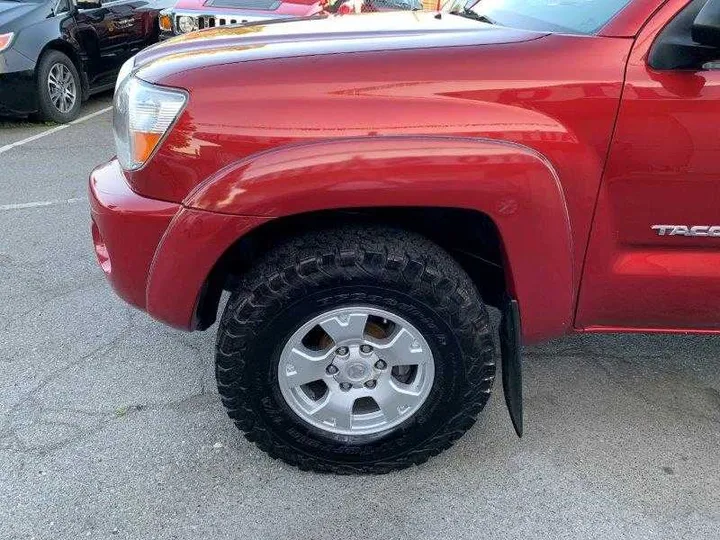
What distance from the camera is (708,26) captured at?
1.65 meters

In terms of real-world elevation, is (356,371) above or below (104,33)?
below

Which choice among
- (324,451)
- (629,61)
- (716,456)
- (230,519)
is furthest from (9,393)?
(716,456)

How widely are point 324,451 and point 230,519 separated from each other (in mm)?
363

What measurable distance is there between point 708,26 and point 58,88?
20.8 feet

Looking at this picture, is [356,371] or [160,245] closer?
[160,245]

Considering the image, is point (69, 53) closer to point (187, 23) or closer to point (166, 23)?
point (166, 23)

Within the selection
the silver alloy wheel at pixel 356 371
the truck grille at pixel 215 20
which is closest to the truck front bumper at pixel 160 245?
the silver alloy wheel at pixel 356 371

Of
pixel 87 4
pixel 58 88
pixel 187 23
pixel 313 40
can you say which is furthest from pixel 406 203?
pixel 87 4

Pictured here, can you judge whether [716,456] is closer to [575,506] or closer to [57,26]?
[575,506]

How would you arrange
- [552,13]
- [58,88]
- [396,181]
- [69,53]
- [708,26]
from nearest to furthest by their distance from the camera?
[708,26] < [396,181] < [552,13] < [58,88] < [69,53]

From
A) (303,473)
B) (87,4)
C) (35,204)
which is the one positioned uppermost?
(87,4)

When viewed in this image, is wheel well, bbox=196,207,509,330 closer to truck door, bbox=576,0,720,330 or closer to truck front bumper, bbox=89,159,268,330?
truck front bumper, bbox=89,159,268,330

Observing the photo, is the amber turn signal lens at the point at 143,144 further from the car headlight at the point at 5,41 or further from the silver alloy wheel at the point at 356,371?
the car headlight at the point at 5,41

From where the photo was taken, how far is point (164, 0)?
319 inches
